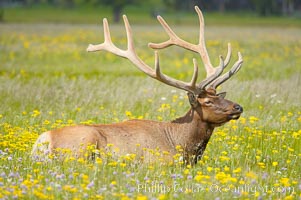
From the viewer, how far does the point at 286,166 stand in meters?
7.68

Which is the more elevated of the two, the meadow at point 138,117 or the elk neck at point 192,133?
the elk neck at point 192,133

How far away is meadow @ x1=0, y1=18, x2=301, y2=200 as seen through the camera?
5.96 m

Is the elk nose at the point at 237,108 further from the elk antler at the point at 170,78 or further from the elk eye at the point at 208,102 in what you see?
the elk antler at the point at 170,78

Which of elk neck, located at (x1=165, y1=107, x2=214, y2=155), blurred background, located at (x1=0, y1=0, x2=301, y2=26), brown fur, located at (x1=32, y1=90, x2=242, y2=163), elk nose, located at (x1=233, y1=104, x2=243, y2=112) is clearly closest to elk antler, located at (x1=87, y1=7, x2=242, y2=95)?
brown fur, located at (x1=32, y1=90, x2=242, y2=163)

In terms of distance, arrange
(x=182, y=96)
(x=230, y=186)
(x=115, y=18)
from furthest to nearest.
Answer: (x=115, y=18) → (x=182, y=96) → (x=230, y=186)

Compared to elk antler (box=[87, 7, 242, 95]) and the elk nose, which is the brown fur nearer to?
the elk nose

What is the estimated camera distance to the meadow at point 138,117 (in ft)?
19.6

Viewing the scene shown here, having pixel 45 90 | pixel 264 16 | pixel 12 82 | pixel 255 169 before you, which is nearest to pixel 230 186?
pixel 255 169

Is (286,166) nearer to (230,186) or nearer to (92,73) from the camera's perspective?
(230,186)

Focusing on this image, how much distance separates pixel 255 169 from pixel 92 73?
38.0ft

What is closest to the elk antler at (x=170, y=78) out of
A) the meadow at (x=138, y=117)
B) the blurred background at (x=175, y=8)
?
the meadow at (x=138, y=117)

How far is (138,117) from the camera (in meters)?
10.3

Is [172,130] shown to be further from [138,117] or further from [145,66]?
[138,117]

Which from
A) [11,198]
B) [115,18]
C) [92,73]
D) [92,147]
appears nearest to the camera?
[11,198]
